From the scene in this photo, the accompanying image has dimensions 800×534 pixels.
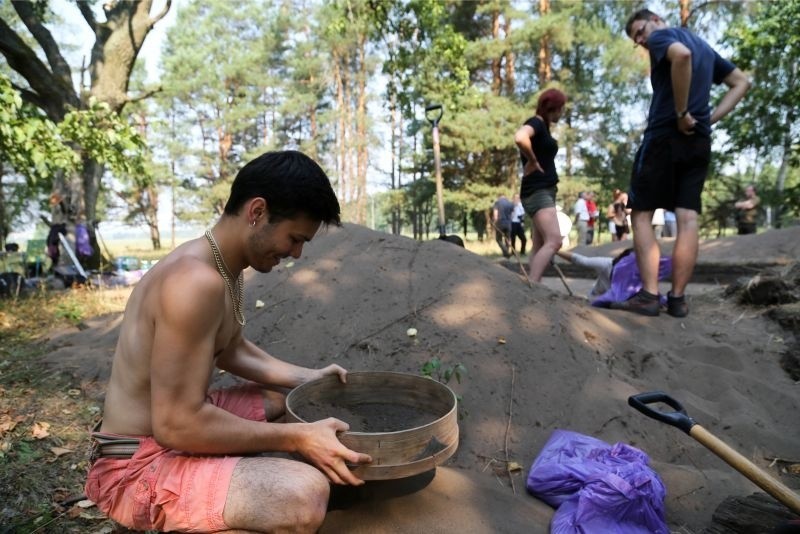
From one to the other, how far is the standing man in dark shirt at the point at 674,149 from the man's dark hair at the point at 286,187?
290cm

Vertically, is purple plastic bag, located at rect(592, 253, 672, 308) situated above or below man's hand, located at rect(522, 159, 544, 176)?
below

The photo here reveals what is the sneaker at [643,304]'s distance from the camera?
12.3 feet

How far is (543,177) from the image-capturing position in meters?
4.22

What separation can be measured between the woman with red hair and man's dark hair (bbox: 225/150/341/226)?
9.53ft

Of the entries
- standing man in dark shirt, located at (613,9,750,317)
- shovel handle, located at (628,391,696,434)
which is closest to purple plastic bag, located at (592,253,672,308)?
standing man in dark shirt, located at (613,9,750,317)

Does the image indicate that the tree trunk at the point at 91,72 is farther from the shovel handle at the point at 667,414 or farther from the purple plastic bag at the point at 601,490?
the shovel handle at the point at 667,414

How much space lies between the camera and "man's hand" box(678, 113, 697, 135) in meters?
3.40

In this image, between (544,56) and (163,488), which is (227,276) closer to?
(163,488)

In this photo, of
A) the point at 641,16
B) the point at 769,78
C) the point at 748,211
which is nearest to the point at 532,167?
the point at 641,16


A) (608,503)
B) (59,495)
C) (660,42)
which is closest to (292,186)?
(608,503)

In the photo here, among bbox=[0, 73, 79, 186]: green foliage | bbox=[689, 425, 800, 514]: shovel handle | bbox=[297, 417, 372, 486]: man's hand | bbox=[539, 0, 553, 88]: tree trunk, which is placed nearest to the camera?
bbox=[689, 425, 800, 514]: shovel handle

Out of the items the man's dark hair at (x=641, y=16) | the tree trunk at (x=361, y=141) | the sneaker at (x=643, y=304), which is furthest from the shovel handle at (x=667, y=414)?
the tree trunk at (x=361, y=141)

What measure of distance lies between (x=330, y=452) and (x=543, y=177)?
133 inches

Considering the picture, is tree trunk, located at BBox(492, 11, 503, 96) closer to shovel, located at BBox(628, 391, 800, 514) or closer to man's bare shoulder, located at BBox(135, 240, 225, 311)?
shovel, located at BBox(628, 391, 800, 514)
